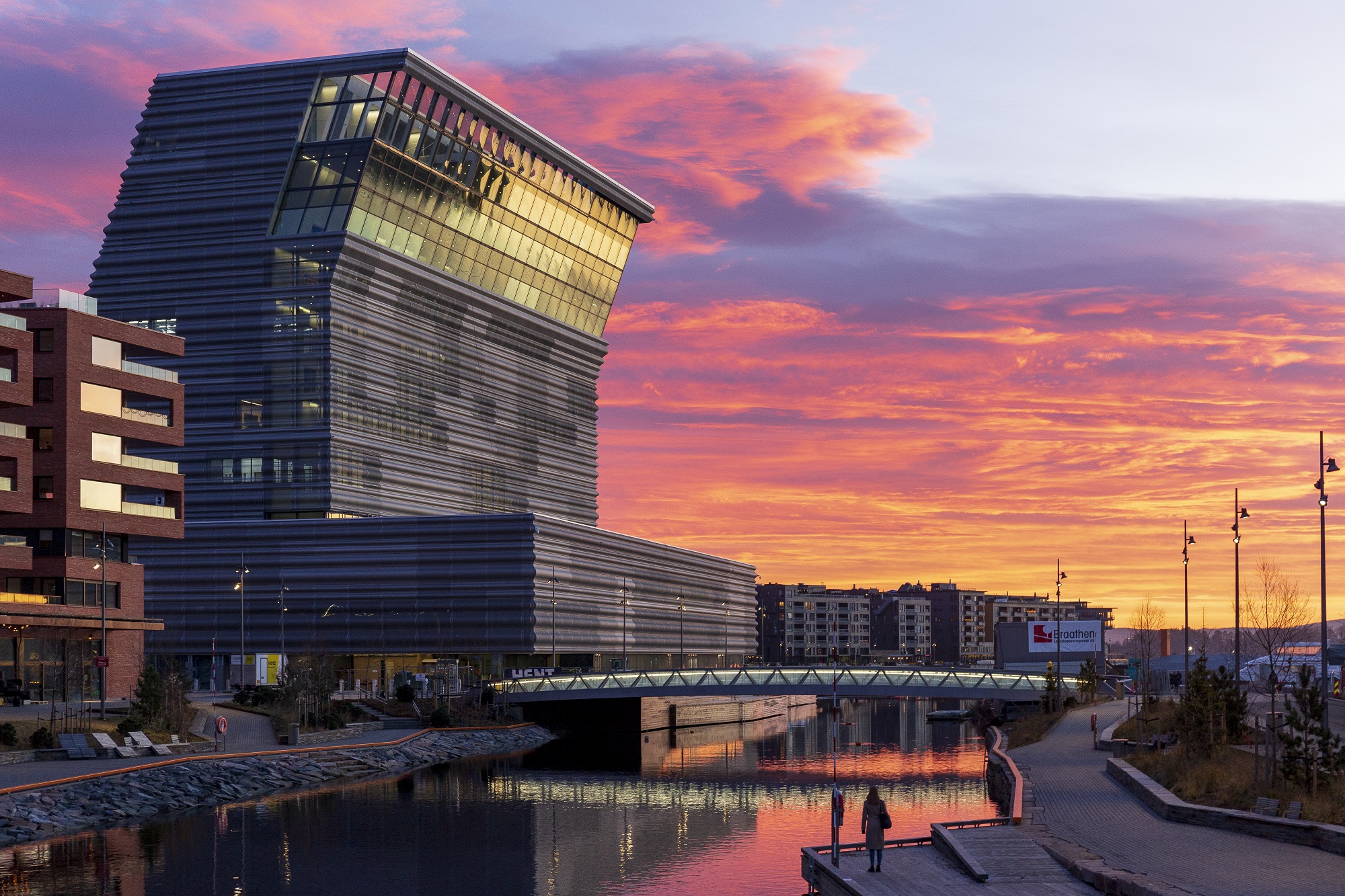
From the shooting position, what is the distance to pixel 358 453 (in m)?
181

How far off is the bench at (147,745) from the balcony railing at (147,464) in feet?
121

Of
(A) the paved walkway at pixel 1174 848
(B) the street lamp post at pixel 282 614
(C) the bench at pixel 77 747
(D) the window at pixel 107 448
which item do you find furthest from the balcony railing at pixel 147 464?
(A) the paved walkway at pixel 1174 848

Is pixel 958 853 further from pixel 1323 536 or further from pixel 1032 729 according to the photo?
pixel 1032 729

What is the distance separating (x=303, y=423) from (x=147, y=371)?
200 feet

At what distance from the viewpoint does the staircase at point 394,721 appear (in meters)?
113

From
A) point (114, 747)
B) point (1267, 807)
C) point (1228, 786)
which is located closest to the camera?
point (1267, 807)

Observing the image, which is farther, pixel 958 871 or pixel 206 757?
pixel 206 757

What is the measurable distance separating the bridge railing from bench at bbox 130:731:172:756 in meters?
50.6

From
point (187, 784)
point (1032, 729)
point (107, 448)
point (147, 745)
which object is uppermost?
point (107, 448)

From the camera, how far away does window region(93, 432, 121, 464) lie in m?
111

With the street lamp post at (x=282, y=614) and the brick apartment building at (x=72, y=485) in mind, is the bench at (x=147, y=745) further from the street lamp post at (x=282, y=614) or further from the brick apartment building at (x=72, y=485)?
the street lamp post at (x=282, y=614)

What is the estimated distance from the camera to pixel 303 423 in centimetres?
17788

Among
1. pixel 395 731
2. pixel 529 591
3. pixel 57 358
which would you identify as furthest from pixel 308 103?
pixel 395 731

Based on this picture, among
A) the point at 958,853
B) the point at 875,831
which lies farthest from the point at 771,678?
the point at 958,853
